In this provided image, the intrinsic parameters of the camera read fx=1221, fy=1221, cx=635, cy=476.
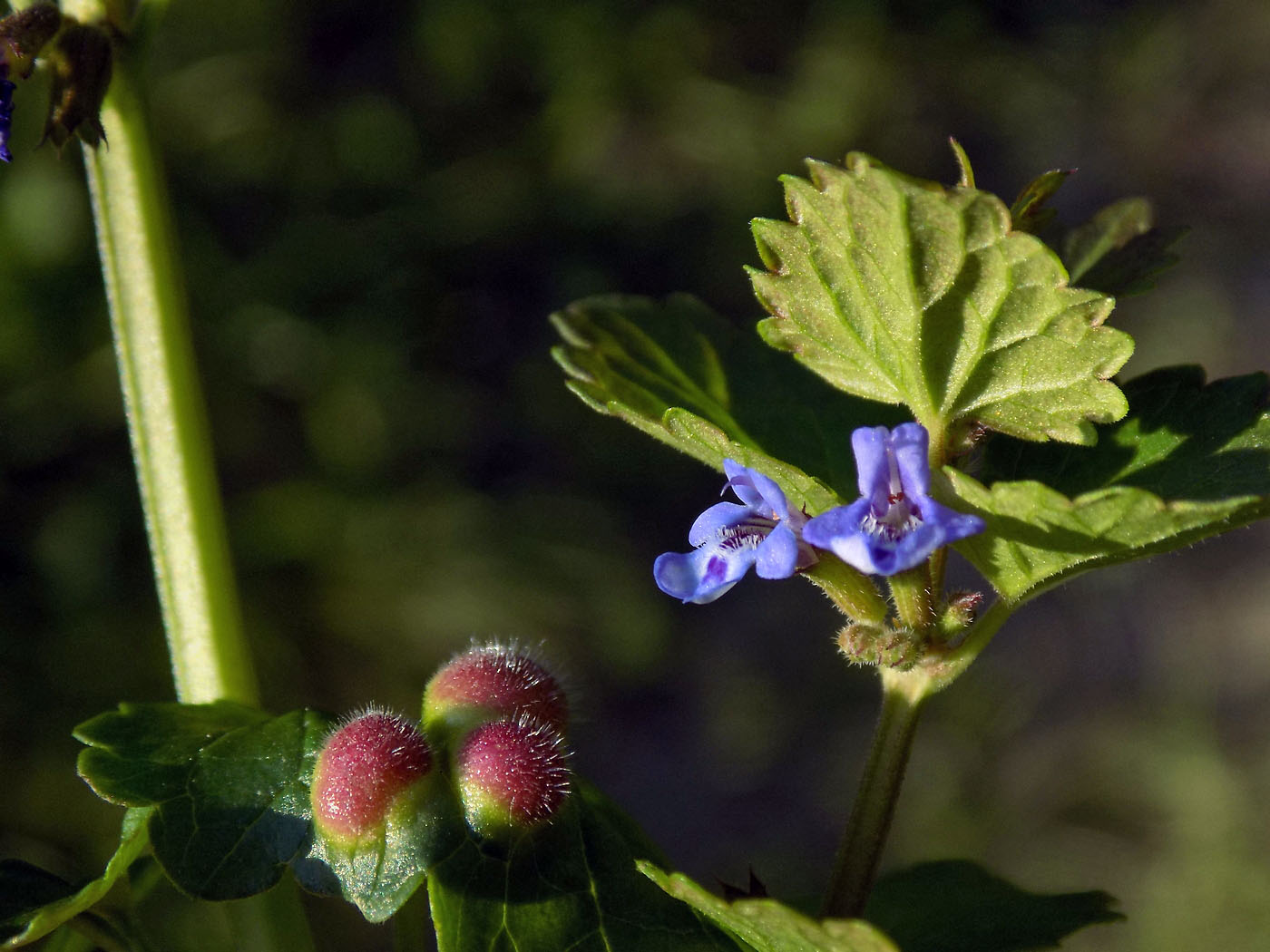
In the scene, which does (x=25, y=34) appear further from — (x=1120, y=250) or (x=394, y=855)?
(x=1120, y=250)

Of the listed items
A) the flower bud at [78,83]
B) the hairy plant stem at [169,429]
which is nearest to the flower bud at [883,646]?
the hairy plant stem at [169,429]

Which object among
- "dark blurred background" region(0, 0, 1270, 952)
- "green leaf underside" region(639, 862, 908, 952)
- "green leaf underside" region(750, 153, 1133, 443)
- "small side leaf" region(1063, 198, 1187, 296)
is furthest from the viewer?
"dark blurred background" region(0, 0, 1270, 952)

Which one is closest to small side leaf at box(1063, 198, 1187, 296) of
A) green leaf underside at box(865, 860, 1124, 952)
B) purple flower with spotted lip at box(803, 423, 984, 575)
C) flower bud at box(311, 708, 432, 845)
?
purple flower with spotted lip at box(803, 423, 984, 575)

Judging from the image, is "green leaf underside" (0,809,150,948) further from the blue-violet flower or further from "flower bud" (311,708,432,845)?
the blue-violet flower

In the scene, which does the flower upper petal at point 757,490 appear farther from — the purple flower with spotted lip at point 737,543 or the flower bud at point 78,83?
the flower bud at point 78,83

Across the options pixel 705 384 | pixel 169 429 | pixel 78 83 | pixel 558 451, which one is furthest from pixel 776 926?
pixel 558 451

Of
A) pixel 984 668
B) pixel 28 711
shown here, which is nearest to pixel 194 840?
pixel 28 711
